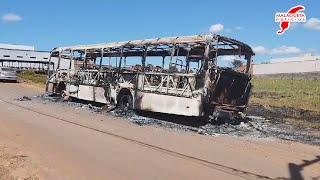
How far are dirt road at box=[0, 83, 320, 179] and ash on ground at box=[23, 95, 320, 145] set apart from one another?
0.88 m

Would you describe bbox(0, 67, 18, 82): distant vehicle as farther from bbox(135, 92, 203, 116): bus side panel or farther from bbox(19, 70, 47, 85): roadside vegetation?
bbox(135, 92, 203, 116): bus side panel

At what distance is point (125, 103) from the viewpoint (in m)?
17.3

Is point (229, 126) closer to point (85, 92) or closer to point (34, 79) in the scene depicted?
point (85, 92)

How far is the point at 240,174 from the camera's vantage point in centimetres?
743

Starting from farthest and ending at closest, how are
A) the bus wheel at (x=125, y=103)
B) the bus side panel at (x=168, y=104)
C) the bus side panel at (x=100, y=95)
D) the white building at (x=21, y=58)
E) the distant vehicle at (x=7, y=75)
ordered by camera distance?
the white building at (x=21, y=58) < the distant vehicle at (x=7, y=75) < the bus side panel at (x=100, y=95) < the bus wheel at (x=125, y=103) < the bus side panel at (x=168, y=104)

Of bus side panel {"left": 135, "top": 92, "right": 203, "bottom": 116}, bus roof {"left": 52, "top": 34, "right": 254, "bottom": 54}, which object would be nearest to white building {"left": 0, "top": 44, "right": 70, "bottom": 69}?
bus roof {"left": 52, "top": 34, "right": 254, "bottom": 54}

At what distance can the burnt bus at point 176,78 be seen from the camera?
13.4 metres

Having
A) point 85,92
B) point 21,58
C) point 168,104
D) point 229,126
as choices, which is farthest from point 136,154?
point 21,58

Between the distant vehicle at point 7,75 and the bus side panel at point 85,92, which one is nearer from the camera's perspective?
the bus side panel at point 85,92

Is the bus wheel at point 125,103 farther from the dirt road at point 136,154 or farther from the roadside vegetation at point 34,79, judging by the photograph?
the roadside vegetation at point 34,79

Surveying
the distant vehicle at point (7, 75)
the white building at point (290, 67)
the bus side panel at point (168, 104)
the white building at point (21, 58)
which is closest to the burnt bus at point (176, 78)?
the bus side panel at point (168, 104)

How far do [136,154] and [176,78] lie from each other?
5884mm

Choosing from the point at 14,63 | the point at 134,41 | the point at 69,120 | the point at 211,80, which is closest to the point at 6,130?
the point at 69,120

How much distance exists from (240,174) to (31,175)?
354cm
